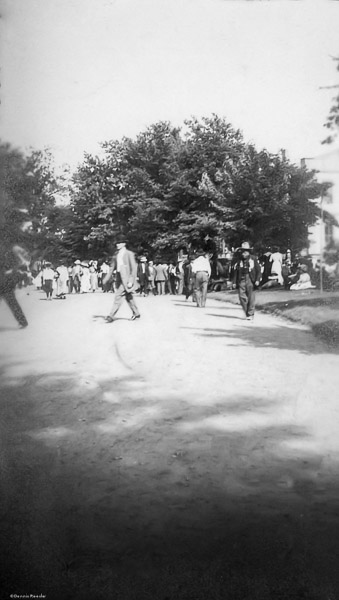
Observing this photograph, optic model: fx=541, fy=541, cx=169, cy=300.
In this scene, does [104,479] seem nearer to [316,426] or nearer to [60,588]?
[60,588]

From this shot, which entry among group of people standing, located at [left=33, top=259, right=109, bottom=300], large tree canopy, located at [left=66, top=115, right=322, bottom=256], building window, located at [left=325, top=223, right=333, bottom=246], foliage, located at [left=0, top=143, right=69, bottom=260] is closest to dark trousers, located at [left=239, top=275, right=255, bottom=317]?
large tree canopy, located at [left=66, top=115, right=322, bottom=256]

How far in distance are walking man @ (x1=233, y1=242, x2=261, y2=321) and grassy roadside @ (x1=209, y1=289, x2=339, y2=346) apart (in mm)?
33

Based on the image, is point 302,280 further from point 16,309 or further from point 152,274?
point 16,309

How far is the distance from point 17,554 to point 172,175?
981 mm

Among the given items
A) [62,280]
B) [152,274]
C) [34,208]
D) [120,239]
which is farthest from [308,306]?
[34,208]

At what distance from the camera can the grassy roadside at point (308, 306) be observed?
156 centimetres

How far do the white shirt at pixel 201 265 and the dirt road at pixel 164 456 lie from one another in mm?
104

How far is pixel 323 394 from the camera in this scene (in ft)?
4.91

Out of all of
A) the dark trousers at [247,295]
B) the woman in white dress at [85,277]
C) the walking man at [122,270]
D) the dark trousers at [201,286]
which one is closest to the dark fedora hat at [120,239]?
the walking man at [122,270]

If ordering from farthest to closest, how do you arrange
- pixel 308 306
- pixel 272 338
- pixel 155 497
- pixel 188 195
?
pixel 272 338 → pixel 308 306 → pixel 188 195 → pixel 155 497

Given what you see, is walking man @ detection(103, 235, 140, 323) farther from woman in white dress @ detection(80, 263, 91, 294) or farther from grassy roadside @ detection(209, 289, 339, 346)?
grassy roadside @ detection(209, 289, 339, 346)

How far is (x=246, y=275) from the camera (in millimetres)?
1395

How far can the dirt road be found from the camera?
1.13 m

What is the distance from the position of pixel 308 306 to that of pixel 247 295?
0.76 feet
